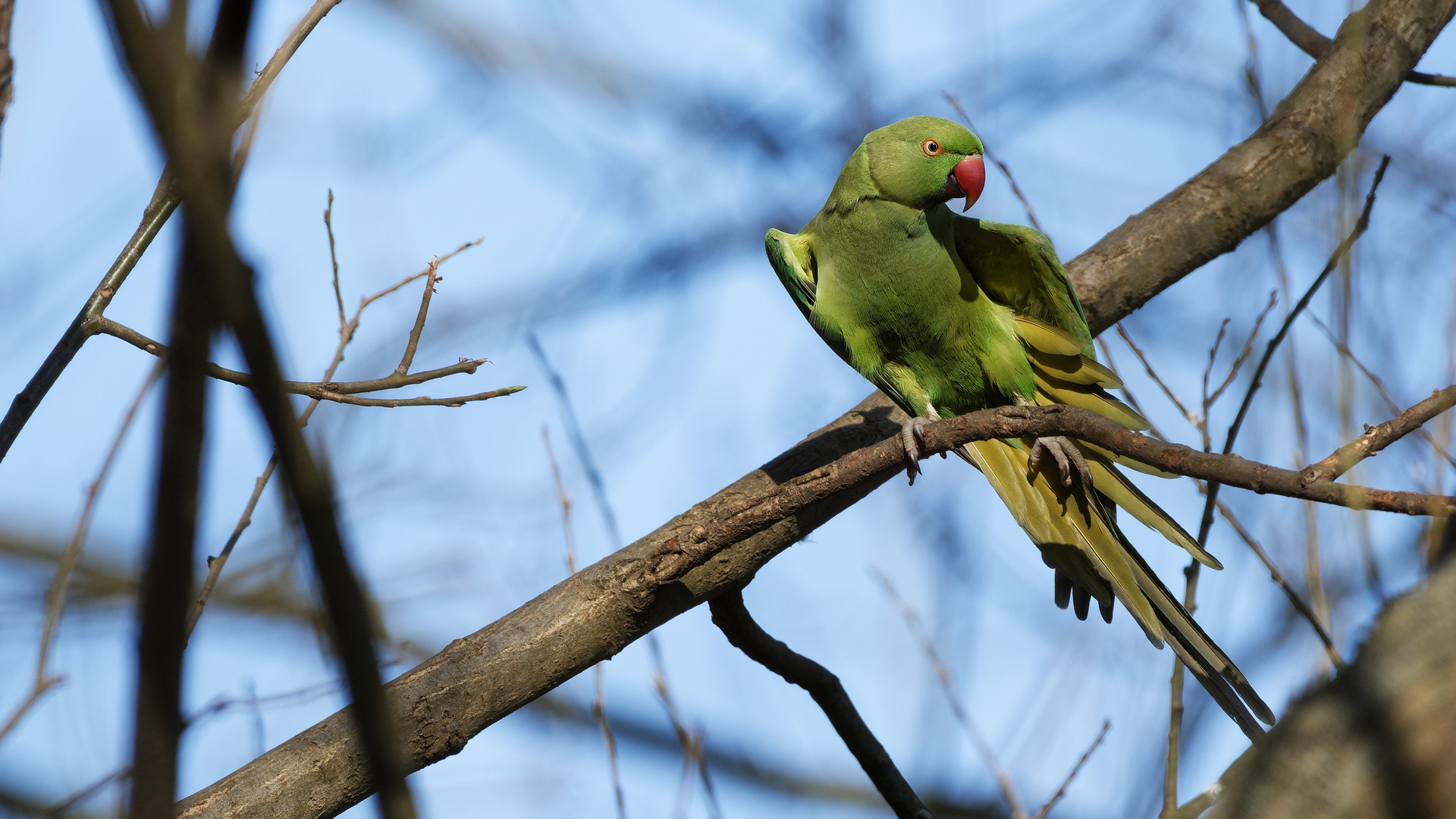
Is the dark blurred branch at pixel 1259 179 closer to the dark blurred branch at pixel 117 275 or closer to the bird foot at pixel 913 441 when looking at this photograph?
the bird foot at pixel 913 441

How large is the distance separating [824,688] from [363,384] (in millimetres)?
1893

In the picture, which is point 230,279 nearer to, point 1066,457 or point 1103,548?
point 1066,457

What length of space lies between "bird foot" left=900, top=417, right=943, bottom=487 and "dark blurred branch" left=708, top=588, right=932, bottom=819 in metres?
0.68

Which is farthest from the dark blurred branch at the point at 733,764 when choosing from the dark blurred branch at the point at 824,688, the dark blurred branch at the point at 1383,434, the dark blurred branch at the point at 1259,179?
the dark blurred branch at the point at 1383,434

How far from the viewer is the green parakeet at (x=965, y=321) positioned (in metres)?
3.16

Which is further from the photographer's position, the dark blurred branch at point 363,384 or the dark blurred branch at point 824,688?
the dark blurred branch at point 824,688

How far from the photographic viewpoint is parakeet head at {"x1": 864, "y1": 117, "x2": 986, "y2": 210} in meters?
3.45

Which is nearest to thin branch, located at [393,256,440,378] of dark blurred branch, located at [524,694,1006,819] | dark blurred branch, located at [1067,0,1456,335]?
dark blurred branch, located at [1067,0,1456,335]

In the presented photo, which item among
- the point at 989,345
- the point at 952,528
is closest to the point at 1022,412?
the point at 989,345

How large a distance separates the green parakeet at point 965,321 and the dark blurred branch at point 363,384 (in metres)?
1.48

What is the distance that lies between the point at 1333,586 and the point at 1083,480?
2.70 feet

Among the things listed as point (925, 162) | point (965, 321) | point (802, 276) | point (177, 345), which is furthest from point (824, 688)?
point (177, 345)

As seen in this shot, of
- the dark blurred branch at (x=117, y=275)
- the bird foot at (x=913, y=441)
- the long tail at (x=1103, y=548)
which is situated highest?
Result: the dark blurred branch at (x=117, y=275)

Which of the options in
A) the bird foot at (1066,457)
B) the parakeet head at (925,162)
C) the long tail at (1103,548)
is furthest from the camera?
the parakeet head at (925,162)
